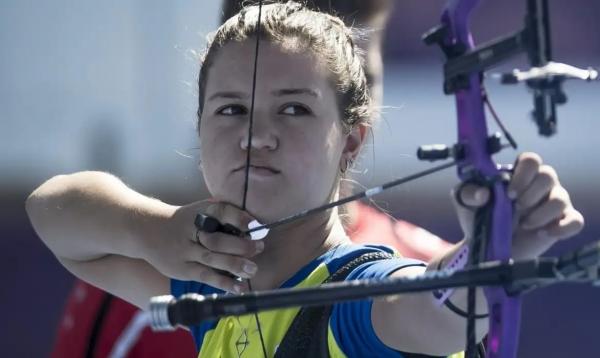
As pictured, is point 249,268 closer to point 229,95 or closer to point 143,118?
point 229,95

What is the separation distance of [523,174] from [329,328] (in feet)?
1.40

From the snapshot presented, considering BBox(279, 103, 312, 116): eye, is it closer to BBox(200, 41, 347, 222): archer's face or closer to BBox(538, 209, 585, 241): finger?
BBox(200, 41, 347, 222): archer's face

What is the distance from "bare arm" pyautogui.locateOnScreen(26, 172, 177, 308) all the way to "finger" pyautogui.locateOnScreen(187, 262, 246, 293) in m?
0.23

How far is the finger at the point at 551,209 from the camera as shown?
1.22 metres

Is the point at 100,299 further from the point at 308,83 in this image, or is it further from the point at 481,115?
the point at 481,115

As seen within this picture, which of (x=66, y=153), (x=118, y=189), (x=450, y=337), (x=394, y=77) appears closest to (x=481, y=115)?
(x=450, y=337)

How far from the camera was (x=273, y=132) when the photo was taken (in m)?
1.69

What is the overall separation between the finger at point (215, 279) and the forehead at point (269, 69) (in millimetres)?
263

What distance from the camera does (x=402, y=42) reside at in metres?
4.08

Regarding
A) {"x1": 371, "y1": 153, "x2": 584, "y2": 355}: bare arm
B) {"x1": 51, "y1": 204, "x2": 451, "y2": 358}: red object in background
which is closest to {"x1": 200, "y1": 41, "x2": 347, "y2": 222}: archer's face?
{"x1": 371, "y1": 153, "x2": 584, "y2": 355}: bare arm

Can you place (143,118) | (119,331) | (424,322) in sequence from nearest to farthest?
(424,322)
(119,331)
(143,118)

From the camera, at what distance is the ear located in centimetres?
188

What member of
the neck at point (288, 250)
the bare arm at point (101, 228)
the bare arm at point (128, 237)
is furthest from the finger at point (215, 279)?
the bare arm at point (101, 228)

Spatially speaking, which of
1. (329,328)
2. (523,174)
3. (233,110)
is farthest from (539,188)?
(233,110)
